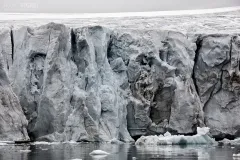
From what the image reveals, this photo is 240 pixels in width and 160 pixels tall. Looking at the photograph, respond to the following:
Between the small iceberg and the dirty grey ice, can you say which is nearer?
the small iceberg

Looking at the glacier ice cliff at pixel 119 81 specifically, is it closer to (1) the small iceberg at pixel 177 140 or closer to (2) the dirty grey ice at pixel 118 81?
(2) the dirty grey ice at pixel 118 81

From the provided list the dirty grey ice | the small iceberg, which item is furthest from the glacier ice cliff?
the small iceberg

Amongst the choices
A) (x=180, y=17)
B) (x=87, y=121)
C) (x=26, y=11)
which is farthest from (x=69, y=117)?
(x=26, y=11)

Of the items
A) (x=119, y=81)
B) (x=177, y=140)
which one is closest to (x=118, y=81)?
(x=119, y=81)

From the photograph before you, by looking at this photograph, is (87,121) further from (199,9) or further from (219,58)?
(199,9)

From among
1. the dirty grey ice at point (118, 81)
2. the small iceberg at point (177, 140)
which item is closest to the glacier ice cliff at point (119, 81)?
the dirty grey ice at point (118, 81)

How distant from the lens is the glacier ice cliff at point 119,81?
1438 centimetres

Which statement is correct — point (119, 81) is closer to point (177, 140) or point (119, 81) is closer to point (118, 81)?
point (118, 81)

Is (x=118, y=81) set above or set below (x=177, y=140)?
above

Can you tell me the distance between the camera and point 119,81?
1555 centimetres

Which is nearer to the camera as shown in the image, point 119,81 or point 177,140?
point 177,140

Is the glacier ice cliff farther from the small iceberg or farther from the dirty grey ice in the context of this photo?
the small iceberg

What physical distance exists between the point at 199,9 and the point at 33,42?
860 cm

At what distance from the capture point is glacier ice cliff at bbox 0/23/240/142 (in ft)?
47.2
